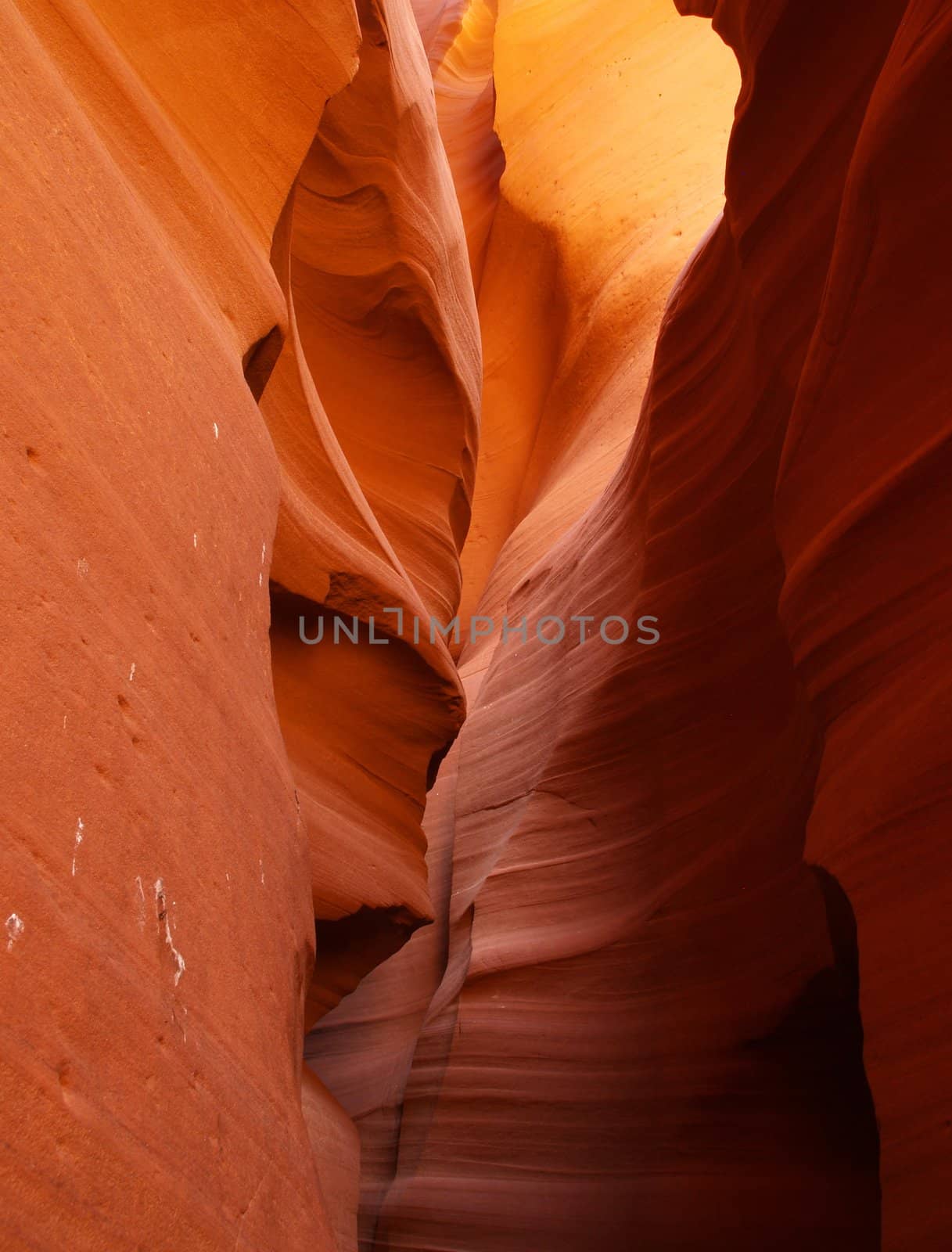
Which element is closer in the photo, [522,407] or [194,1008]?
[194,1008]

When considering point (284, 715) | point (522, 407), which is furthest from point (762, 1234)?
point (522, 407)

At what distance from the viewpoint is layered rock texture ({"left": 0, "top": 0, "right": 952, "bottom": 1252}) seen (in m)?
1.48

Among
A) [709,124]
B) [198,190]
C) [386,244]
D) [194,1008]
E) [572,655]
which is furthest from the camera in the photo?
[709,124]

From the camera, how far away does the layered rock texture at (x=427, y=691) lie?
148 cm

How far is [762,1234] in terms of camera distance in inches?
140

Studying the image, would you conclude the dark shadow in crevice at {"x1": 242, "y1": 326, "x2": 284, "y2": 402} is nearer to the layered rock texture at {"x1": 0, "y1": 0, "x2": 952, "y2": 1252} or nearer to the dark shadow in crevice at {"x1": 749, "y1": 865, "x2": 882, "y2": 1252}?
the layered rock texture at {"x1": 0, "y1": 0, "x2": 952, "y2": 1252}

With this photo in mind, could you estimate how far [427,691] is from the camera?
407cm

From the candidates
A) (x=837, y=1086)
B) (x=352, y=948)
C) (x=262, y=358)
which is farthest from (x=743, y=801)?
(x=262, y=358)

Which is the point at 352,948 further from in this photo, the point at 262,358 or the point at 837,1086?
the point at 262,358

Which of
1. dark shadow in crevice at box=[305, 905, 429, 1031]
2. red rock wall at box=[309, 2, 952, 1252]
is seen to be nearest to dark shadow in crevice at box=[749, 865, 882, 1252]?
red rock wall at box=[309, 2, 952, 1252]

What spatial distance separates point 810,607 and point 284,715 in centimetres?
172

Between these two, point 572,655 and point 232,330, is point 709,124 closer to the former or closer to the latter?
point 572,655

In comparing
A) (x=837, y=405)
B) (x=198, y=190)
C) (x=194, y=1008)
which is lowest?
(x=837, y=405)

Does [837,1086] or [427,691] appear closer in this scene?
[837,1086]
